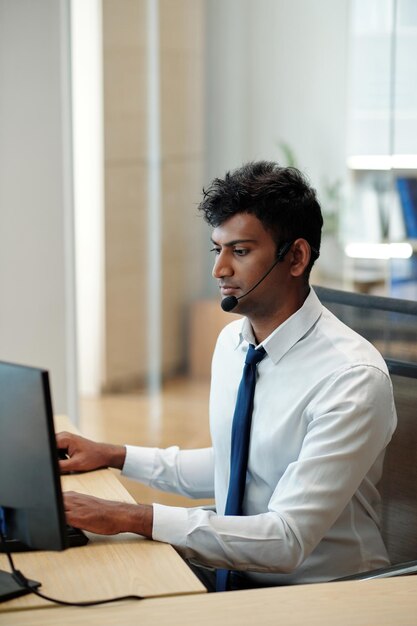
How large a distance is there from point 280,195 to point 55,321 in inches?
90.4

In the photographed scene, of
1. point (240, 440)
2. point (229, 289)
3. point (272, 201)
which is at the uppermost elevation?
point (272, 201)

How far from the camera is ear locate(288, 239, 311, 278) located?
190 centimetres

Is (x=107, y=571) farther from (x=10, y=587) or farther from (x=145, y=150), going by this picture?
(x=145, y=150)

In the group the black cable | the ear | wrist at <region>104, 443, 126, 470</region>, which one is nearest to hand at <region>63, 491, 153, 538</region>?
the black cable

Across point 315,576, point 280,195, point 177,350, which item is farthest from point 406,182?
point 315,576

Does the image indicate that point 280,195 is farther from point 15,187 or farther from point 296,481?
point 15,187

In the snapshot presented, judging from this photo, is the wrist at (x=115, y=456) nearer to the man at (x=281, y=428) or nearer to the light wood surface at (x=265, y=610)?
the man at (x=281, y=428)

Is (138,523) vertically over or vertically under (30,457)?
under

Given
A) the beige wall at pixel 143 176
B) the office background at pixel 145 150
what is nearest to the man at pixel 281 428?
the office background at pixel 145 150

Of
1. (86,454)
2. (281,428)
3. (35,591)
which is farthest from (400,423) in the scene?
(35,591)

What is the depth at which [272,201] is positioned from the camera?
6.15 feet

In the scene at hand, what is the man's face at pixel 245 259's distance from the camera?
1.87 metres

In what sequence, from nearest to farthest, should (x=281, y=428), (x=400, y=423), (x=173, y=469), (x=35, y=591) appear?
(x=35, y=591) < (x=281, y=428) < (x=400, y=423) < (x=173, y=469)

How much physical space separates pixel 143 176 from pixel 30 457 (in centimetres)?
261
